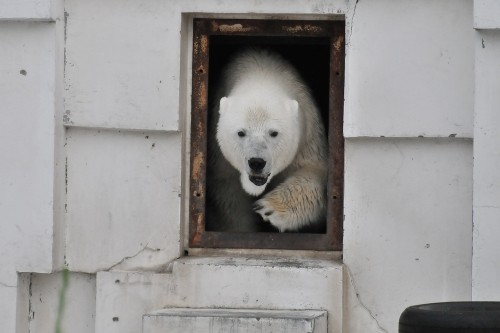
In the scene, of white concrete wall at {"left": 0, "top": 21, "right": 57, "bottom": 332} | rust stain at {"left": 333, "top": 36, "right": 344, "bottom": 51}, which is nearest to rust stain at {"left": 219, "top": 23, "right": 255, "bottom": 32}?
rust stain at {"left": 333, "top": 36, "right": 344, "bottom": 51}

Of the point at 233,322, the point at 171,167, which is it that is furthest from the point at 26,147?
the point at 233,322

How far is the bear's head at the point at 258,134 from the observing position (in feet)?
20.5

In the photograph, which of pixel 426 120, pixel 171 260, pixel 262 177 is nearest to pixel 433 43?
pixel 426 120

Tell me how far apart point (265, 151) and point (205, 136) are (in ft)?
1.14

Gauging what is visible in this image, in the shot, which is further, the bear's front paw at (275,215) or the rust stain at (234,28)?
the bear's front paw at (275,215)

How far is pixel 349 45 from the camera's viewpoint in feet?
18.6

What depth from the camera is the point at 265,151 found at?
20.5 ft

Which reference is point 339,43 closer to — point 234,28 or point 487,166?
point 234,28

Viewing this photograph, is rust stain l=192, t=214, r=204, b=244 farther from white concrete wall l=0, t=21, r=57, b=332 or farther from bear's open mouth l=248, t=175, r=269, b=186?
white concrete wall l=0, t=21, r=57, b=332

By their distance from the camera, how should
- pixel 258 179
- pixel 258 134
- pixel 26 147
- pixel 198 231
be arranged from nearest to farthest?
pixel 26 147, pixel 198 231, pixel 258 179, pixel 258 134

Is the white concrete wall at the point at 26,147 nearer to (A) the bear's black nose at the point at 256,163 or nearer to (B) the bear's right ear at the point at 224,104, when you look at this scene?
(A) the bear's black nose at the point at 256,163

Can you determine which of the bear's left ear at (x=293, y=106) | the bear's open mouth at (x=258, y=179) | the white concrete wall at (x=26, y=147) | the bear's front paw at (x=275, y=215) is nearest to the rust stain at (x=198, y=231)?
the bear's open mouth at (x=258, y=179)

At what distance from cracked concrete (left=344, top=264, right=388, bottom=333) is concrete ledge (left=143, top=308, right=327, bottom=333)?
0.56ft

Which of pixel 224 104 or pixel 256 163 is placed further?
pixel 224 104
